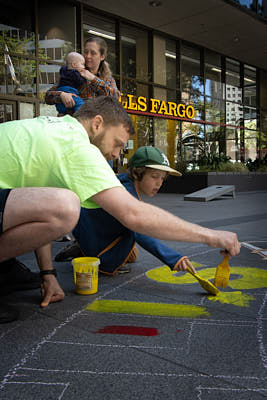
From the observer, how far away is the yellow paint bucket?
92.4 inches

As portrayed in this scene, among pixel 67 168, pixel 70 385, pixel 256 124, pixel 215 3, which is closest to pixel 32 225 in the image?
pixel 67 168

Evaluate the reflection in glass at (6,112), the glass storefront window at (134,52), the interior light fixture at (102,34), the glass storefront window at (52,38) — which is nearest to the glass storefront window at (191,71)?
the glass storefront window at (134,52)

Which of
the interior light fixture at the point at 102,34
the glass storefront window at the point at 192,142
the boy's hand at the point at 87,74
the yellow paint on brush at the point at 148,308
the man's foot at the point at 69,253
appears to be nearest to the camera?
the yellow paint on brush at the point at 148,308

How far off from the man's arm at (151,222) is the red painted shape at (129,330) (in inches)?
17.7

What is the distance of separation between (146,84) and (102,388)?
45.3ft

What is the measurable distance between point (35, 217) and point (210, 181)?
1139 centimetres

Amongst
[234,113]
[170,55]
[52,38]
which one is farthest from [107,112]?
[234,113]

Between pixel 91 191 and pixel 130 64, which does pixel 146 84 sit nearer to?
pixel 130 64

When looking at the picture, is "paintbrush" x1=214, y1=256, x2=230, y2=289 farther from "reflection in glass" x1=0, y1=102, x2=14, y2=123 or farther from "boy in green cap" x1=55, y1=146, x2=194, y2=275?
"reflection in glass" x1=0, y1=102, x2=14, y2=123

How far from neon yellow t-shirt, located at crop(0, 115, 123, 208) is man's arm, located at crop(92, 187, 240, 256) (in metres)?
0.06

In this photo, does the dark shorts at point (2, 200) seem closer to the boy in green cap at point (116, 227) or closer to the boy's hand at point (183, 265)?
the boy in green cap at point (116, 227)

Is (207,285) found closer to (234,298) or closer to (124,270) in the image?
(234,298)

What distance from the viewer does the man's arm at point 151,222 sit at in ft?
5.67

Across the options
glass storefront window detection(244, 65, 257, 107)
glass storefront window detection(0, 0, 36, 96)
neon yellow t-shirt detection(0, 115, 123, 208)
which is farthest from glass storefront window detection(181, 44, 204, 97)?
neon yellow t-shirt detection(0, 115, 123, 208)
